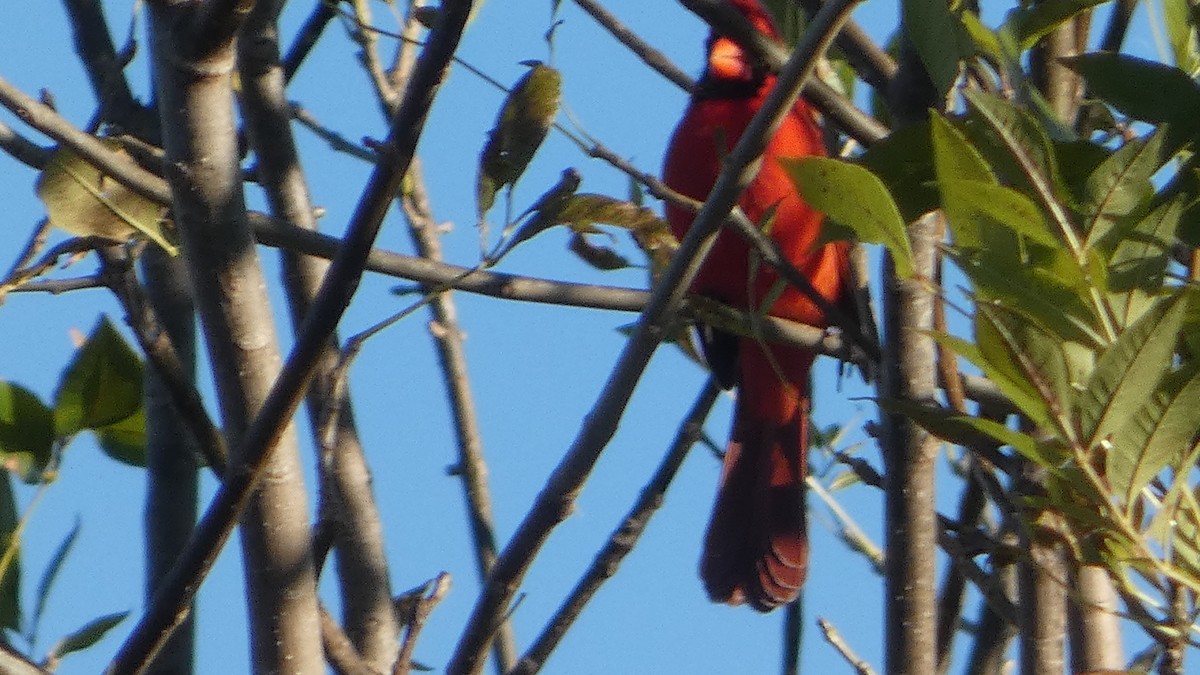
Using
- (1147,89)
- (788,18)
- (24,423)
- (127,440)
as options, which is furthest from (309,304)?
(1147,89)

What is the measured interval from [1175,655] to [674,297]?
417 mm

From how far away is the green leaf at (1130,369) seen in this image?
2.73ft

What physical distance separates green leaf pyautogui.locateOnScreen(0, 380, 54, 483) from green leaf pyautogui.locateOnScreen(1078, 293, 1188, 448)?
3.06 ft

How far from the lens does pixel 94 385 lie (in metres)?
1.43

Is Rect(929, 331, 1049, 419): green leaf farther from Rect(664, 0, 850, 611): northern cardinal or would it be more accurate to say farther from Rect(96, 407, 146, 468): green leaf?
Rect(664, 0, 850, 611): northern cardinal

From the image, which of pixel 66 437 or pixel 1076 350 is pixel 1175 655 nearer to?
pixel 1076 350

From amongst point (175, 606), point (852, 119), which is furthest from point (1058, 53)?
point (175, 606)

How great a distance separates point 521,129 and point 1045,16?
419 mm

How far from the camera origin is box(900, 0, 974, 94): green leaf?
3.51 ft

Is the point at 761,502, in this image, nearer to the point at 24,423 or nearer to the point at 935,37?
the point at 24,423

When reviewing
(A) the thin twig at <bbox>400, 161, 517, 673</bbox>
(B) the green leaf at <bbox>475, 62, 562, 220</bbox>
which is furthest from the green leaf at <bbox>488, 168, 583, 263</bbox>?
(A) the thin twig at <bbox>400, 161, 517, 673</bbox>

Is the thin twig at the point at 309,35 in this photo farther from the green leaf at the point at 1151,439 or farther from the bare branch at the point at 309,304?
the green leaf at the point at 1151,439

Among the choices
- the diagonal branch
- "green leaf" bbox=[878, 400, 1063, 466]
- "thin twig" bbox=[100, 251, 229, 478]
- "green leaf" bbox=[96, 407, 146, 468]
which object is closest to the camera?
"green leaf" bbox=[878, 400, 1063, 466]

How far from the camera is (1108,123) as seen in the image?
1612 mm
